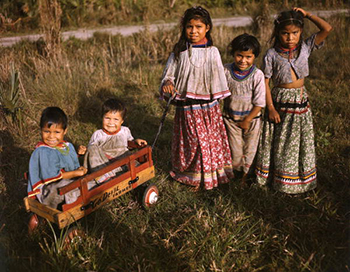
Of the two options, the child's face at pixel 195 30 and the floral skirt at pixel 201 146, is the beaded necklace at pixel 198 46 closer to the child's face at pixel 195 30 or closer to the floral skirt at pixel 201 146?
the child's face at pixel 195 30

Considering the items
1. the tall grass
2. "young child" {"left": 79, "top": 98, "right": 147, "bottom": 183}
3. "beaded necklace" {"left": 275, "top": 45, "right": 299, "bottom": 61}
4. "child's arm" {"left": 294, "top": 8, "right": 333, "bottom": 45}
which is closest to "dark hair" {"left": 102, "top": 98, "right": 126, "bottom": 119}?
"young child" {"left": 79, "top": 98, "right": 147, "bottom": 183}

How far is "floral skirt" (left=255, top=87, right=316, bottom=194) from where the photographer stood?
321 cm

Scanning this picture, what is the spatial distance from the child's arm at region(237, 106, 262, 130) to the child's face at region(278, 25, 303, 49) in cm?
64

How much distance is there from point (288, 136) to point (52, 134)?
7.20 ft

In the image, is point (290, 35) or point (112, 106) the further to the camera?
point (112, 106)

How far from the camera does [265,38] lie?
8.52 metres

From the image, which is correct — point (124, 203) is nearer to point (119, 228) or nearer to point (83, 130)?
point (119, 228)

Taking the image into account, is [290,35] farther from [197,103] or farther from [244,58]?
[197,103]

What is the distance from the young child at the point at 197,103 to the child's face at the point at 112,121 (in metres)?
0.50

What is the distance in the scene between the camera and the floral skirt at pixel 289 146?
10.5 ft

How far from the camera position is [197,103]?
3324 millimetres

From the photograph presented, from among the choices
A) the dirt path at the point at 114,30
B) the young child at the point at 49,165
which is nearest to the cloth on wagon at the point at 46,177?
the young child at the point at 49,165

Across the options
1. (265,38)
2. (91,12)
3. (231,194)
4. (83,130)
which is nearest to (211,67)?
(231,194)

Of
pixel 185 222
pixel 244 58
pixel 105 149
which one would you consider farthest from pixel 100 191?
pixel 244 58
